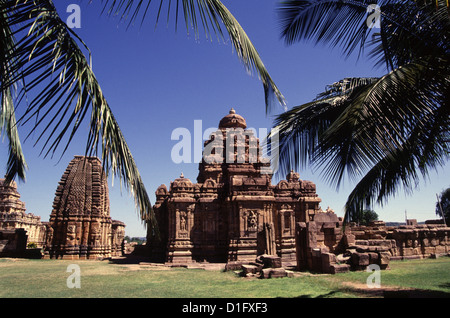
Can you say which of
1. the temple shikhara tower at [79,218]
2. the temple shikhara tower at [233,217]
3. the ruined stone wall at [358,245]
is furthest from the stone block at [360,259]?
the temple shikhara tower at [79,218]

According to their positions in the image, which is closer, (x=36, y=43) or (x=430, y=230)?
(x=36, y=43)

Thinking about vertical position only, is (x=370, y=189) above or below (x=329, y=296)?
above

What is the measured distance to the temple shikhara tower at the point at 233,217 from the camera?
15977 mm

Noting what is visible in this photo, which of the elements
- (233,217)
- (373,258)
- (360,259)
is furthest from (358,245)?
(233,217)

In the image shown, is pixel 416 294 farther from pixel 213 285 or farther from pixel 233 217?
pixel 233 217

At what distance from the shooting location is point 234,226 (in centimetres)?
1645

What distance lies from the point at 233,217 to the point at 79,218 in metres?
10.7

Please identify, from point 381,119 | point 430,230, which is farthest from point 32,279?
point 430,230

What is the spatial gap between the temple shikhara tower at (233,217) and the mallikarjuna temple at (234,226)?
0.05 m

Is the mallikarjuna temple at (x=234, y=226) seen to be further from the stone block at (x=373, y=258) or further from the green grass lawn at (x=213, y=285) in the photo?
the green grass lawn at (x=213, y=285)

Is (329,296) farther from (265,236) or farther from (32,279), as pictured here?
(32,279)

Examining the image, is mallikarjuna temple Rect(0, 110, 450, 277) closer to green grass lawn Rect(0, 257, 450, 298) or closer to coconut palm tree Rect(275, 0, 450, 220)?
green grass lawn Rect(0, 257, 450, 298)

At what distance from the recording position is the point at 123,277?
35.5 feet
